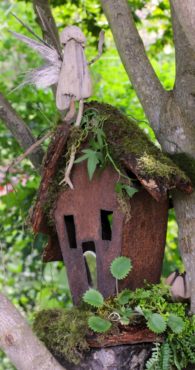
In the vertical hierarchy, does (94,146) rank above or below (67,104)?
below

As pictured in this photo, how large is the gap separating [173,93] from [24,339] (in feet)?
3.50

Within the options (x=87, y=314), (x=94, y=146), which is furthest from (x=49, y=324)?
(x=94, y=146)

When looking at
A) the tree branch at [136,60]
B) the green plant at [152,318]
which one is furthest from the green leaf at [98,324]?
the tree branch at [136,60]

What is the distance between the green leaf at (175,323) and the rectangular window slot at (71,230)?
52 centimetres

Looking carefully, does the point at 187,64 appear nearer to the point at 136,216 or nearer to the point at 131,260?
the point at 136,216

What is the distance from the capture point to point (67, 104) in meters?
2.14

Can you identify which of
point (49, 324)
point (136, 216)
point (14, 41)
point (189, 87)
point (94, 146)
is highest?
point (14, 41)

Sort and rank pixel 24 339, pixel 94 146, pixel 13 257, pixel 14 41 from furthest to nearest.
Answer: pixel 13 257 < pixel 14 41 < pixel 94 146 < pixel 24 339

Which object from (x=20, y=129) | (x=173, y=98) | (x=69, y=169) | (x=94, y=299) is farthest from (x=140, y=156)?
(x=20, y=129)

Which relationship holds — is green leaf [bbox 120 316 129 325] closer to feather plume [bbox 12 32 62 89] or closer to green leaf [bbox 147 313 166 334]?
green leaf [bbox 147 313 166 334]

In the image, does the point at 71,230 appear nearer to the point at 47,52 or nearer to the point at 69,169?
the point at 69,169

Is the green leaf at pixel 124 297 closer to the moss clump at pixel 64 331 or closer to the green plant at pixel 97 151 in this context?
the moss clump at pixel 64 331

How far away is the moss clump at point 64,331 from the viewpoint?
1.98 metres

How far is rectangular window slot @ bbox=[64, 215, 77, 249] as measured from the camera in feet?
7.55
